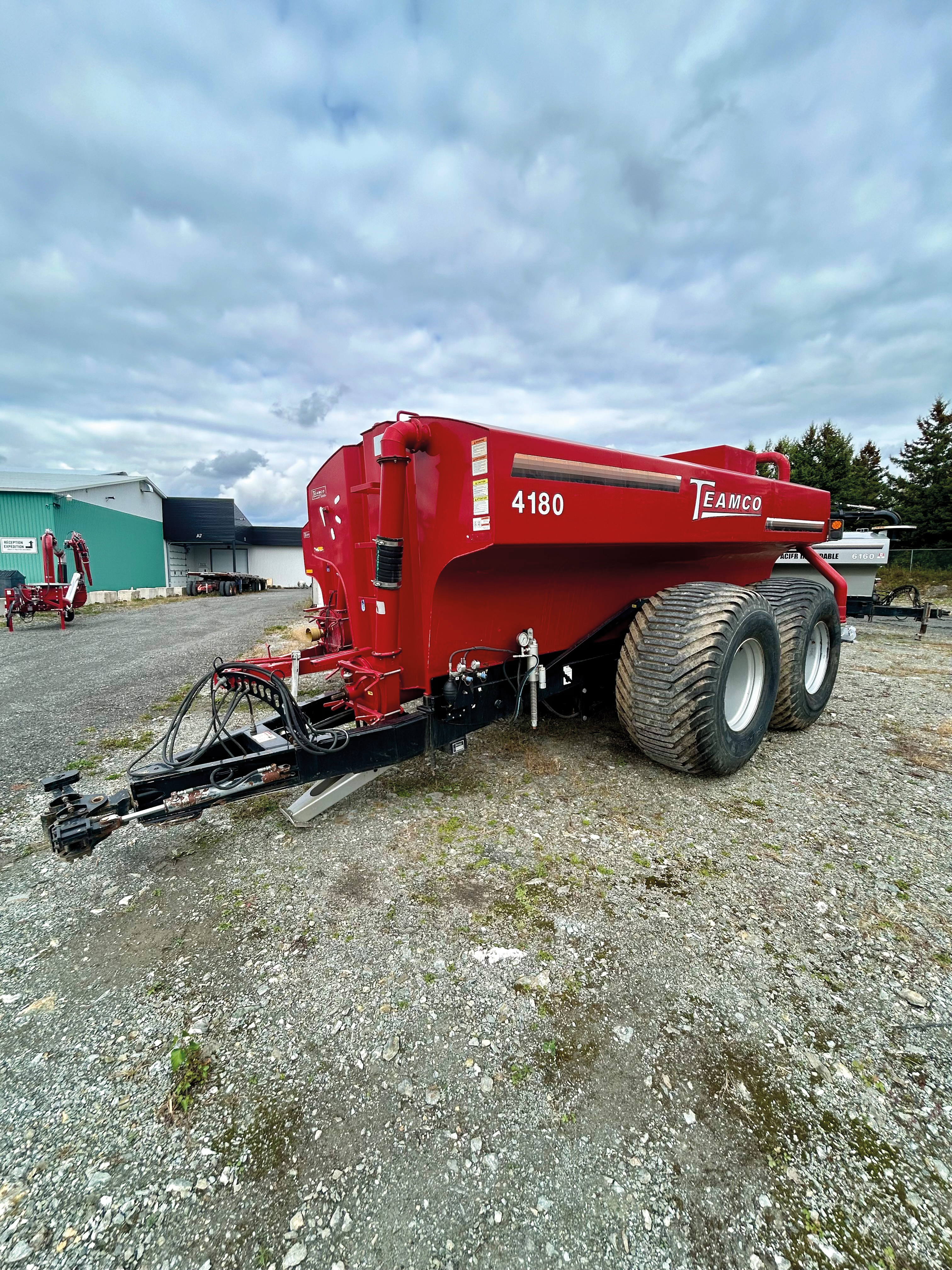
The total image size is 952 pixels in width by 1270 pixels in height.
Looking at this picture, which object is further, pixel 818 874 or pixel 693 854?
pixel 693 854

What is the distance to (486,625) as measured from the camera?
10.5 feet

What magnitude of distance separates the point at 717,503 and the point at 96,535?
2620 centimetres

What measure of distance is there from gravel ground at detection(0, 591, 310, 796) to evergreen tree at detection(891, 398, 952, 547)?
26649mm

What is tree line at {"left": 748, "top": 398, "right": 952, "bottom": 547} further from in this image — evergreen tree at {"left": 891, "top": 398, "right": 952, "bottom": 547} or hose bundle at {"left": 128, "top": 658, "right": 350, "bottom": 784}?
hose bundle at {"left": 128, "top": 658, "right": 350, "bottom": 784}

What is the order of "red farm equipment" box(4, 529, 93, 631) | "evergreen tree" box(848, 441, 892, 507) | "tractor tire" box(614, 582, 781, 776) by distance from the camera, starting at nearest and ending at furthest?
"tractor tire" box(614, 582, 781, 776), "red farm equipment" box(4, 529, 93, 631), "evergreen tree" box(848, 441, 892, 507)

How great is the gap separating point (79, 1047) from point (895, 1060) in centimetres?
261

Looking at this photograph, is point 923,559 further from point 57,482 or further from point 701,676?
point 57,482

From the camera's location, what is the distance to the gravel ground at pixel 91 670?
455 centimetres

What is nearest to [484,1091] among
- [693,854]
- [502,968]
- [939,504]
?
[502,968]

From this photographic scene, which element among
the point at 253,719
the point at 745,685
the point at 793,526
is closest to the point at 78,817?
the point at 253,719

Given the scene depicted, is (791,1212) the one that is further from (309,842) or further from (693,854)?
(309,842)

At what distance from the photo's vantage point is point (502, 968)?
6.75 ft

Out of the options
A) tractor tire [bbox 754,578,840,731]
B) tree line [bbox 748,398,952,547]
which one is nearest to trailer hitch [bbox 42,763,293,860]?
tractor tire [bbox 754,578,840,731]

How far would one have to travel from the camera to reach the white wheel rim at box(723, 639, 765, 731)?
12.6 ft
